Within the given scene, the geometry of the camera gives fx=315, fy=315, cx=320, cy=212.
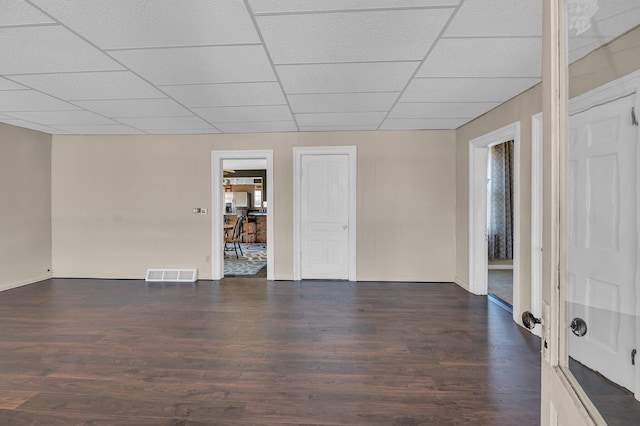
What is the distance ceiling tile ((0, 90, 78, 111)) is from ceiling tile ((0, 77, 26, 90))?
3.2 inches

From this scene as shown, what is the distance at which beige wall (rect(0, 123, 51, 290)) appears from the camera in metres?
4.54

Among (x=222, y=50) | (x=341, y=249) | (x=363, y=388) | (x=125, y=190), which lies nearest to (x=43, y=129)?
(x=125, y=190)

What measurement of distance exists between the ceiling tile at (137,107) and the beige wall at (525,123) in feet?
11.7

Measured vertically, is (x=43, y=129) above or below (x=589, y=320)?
above

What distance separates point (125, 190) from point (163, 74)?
318 centimetres

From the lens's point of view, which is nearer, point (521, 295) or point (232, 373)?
point (232, 373)

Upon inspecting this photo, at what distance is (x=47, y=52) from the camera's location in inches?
93.5

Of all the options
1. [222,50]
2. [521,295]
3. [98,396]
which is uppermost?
[222,50]

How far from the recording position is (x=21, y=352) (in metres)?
2.66

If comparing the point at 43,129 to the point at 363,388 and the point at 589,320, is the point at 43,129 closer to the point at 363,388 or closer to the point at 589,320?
the point at 363,388

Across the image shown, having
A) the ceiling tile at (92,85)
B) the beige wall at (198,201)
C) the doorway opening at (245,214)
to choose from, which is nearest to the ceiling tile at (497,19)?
the ceiling tile at (92,85)

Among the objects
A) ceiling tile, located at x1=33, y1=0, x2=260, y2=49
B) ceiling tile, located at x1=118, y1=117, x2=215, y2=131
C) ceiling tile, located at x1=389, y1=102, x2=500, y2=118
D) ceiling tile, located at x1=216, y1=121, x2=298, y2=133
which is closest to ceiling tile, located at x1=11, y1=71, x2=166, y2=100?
ceiling tile, located at x1=33, y1=0, x2=260, y2=49

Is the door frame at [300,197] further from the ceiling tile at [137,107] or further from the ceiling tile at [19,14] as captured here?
the ceiling tile at [19,14]

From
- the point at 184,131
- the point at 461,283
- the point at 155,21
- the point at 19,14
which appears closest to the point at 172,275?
the point at 184,131
